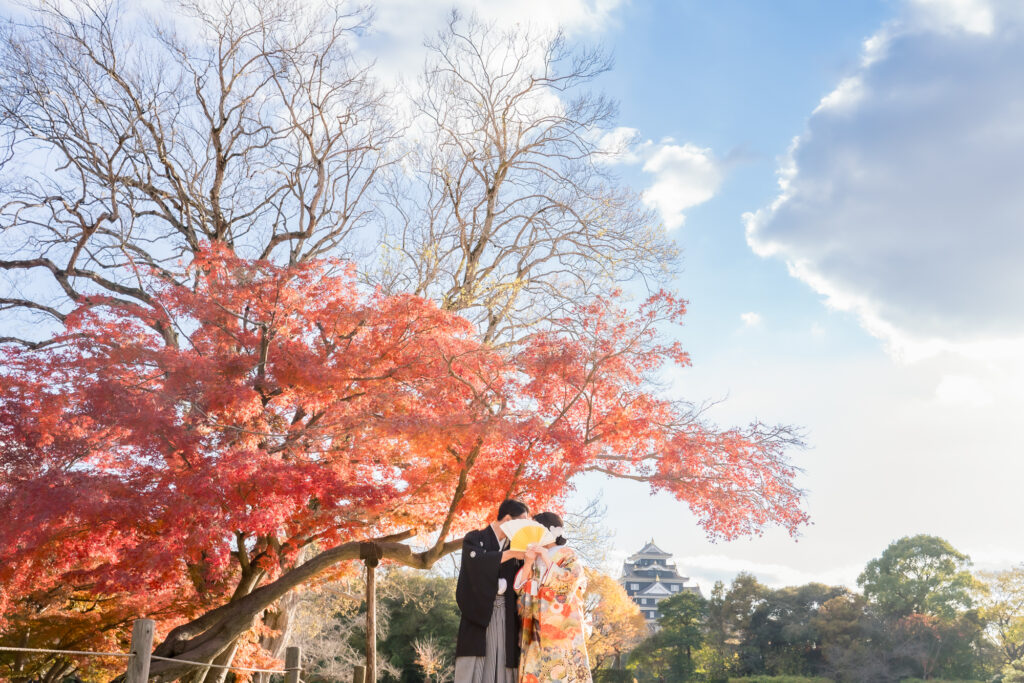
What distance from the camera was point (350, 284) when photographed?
859 cm

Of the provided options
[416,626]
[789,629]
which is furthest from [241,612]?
[789,629]

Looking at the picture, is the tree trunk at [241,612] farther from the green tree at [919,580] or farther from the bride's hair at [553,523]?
the green tree at [919,580]

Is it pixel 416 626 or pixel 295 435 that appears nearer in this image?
pixel 295 435

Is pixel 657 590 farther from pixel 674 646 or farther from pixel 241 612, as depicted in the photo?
pixel 241 612

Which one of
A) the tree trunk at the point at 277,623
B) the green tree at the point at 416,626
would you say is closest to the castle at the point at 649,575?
the green tree at the point at 416,626

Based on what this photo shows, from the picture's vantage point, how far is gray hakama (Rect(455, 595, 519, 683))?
13.5ft

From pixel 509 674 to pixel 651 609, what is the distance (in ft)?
201

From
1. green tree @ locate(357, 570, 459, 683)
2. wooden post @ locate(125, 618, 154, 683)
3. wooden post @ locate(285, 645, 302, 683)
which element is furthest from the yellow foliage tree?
wooden post @ locate(125, 618, 154, 683)

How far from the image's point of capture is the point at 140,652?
5.18 m

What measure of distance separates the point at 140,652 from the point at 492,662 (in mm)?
2551

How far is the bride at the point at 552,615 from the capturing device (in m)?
3.97

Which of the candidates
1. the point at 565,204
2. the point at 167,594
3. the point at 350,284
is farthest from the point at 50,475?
the point at 565,204

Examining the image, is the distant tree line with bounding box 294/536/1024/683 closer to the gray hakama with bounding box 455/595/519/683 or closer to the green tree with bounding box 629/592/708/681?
the green tree with bounding box 629/592/708/681

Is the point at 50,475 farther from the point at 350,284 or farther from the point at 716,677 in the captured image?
the point at 716,677
